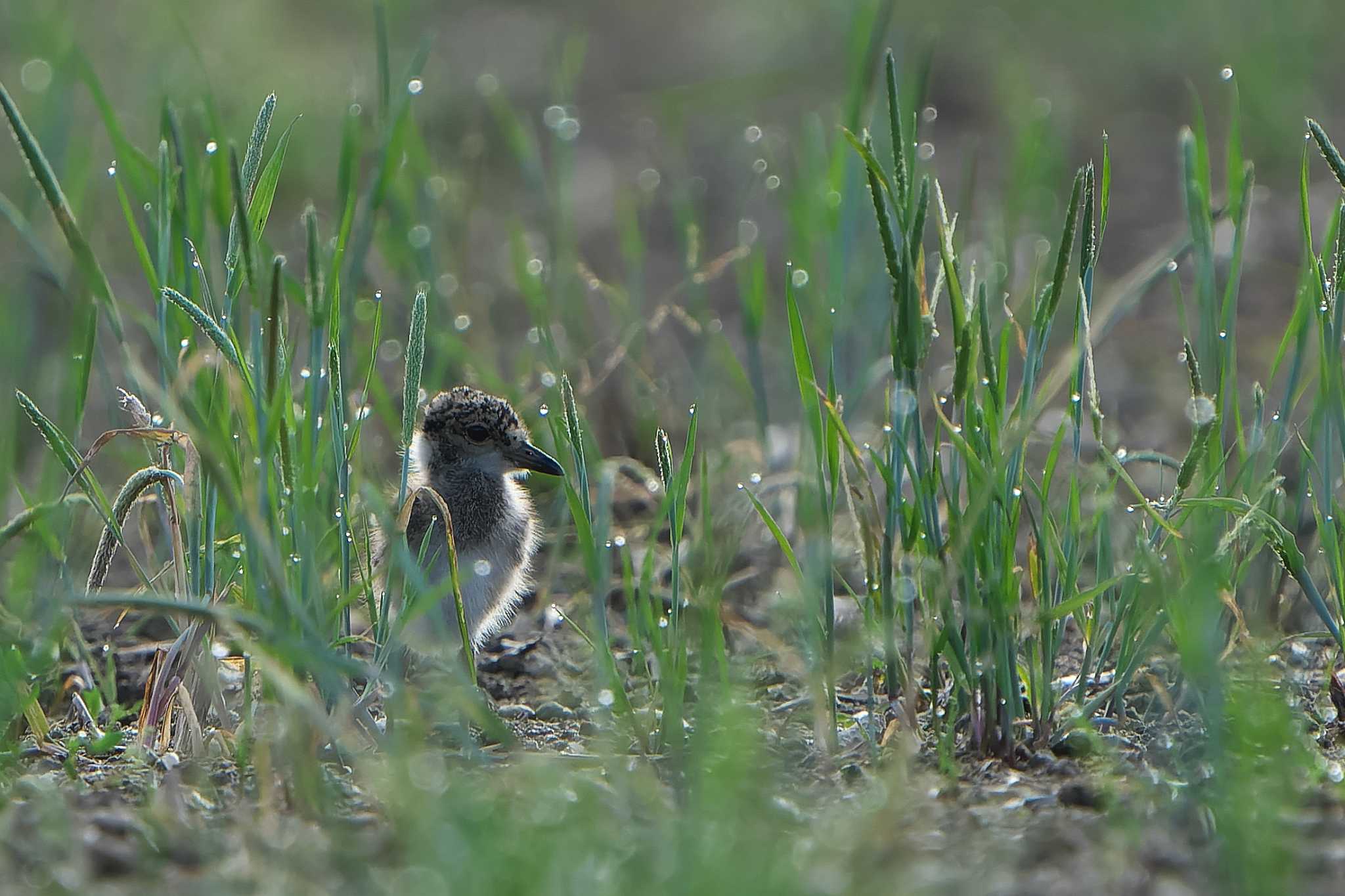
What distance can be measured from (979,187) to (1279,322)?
6.66 ft

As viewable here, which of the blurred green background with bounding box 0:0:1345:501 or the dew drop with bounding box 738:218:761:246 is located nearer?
the blurred green background with bounding box 0:0:1345:501

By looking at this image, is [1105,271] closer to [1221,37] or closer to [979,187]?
[979,187]

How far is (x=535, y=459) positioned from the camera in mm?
4199

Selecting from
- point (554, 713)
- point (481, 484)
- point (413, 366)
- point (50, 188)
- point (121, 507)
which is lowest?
point (554, 713)

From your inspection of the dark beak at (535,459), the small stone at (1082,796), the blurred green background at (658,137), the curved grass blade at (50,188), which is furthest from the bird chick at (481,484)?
the small stone at (1082,796)

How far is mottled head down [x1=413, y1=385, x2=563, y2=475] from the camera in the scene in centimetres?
419

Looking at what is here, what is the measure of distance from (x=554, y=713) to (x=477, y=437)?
108cm

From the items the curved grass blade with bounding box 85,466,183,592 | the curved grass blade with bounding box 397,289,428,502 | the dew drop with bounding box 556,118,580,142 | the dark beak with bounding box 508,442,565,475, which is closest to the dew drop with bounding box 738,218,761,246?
the dew drop with bounding box 556,118,580,142

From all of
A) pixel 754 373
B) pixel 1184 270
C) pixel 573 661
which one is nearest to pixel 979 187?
pixel 1184 270

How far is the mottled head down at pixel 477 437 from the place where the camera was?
4.19 metres

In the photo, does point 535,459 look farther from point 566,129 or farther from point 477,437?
point 566,129

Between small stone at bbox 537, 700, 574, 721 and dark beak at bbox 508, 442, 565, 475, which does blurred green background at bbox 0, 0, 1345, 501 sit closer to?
dark beak at bbox 508, 442, 565, 475

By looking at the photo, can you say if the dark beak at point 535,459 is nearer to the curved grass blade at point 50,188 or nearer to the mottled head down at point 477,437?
the mottled head down at point 477,437

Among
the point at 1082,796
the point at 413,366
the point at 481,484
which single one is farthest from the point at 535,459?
the point at 1082,796
